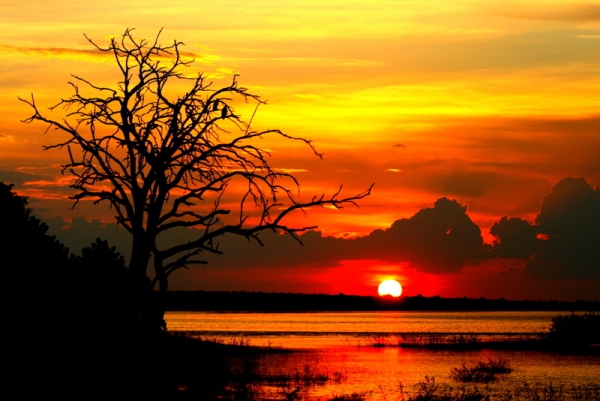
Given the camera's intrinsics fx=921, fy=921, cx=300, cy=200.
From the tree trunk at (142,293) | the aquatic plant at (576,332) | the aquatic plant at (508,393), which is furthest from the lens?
the aquatic plant at (576,332)

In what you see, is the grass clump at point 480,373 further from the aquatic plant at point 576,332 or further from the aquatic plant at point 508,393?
the aquatic plant at point 576,332

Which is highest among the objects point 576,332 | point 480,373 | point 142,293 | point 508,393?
point 576,332

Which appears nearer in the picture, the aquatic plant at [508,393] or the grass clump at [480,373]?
the aquatic plant at [508,393]

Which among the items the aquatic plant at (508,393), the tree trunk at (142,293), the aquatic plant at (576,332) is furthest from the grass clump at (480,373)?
the aquatic plant at (576,332)

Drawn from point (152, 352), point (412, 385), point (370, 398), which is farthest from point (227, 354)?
point (152, 352)

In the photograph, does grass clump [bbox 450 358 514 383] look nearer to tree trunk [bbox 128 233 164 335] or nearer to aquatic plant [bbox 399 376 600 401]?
aquatic plant [bbox 399 376 600 401]

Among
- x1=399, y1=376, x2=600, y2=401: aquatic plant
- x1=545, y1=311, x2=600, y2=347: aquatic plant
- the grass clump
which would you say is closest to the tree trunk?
x1=399, y1=376, x2=600, y2=401: aquatic plant

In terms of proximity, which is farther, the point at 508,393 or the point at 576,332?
the point at 576,332

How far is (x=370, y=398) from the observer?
31.9m

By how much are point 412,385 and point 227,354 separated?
514 inches

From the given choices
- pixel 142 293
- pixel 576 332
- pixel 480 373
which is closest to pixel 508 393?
pixel 480 373

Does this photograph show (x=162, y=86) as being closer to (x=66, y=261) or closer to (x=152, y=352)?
(x=66, y=261)

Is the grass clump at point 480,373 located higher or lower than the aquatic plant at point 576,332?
lower

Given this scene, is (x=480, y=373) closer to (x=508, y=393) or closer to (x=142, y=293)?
(x=508, y=393)
